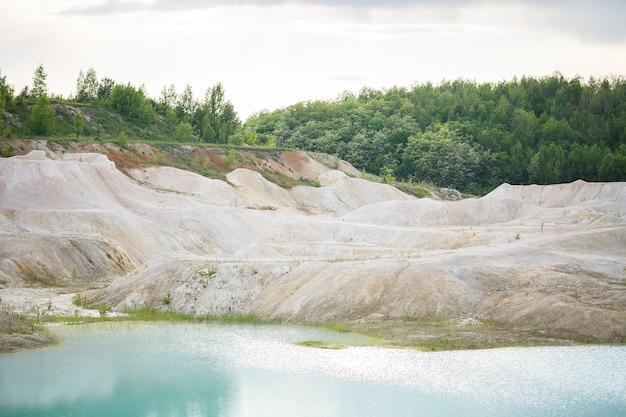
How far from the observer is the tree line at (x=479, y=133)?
12781cm

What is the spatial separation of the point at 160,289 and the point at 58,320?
5900 mm

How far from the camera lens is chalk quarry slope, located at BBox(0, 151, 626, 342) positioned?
3781 cm

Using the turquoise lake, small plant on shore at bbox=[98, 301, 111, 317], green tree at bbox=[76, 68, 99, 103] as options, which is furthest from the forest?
the turquoise lake

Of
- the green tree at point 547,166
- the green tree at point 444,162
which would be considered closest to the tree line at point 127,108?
the green tree at point 444,162

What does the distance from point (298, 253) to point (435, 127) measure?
93.4 m

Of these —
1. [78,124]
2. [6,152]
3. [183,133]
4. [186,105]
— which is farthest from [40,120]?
[186,105]

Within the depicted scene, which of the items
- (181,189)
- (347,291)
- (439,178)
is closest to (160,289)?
(347,291)

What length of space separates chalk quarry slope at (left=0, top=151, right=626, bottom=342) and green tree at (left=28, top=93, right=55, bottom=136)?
11.0 m

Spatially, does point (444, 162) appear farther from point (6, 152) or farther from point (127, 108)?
point (6, 152)

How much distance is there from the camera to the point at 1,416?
904 inches

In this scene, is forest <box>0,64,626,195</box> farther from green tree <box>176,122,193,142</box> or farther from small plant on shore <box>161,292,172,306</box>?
small plant on shore <box>161,292,172,306</box>

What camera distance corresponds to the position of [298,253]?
172 feet

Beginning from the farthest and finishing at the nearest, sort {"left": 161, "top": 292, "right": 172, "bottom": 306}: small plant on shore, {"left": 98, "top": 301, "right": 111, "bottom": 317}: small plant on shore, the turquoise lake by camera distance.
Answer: {"left": 161, "top": 292, "right": 172, "bottom": 306}: small plant on shore
{"left": 98, "top": 301, "right": 111, "bottom": 317}: small plant on shore
the turquoise lake

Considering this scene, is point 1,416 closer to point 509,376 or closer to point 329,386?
point 329,386
